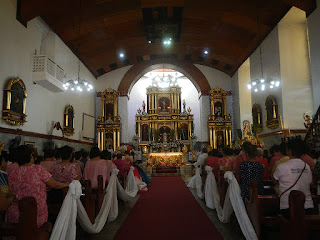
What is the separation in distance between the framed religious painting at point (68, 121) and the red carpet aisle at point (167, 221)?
636cm

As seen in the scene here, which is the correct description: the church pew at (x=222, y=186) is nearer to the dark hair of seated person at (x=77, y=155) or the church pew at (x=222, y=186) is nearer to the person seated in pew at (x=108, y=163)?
the person seated in pew at (x=108, y=163)

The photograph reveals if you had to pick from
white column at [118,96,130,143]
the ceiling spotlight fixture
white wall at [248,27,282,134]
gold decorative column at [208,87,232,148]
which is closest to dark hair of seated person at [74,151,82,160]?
the ceiling spotlight fixture

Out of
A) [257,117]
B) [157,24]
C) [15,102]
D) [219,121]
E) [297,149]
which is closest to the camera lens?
[297,149]

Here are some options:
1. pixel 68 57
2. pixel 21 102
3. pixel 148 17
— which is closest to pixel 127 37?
pixel 148 17

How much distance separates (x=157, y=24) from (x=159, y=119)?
26.6 ft

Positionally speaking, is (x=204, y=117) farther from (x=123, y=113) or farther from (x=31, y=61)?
(x=31, y=61)

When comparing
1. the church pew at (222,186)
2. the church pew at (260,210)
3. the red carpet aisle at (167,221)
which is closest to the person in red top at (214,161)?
the church pew at (222,186)

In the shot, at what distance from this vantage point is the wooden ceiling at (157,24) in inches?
393

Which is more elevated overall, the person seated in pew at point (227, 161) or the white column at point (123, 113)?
the white column at point (123, 113)

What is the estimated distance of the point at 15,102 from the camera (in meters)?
8.12

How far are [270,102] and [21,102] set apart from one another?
9582 mm

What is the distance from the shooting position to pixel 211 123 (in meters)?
17.1

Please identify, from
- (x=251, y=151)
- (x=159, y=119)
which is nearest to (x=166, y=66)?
(x=159, y=119)

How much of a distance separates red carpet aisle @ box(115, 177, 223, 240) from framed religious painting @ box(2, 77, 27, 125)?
14.8 feet
